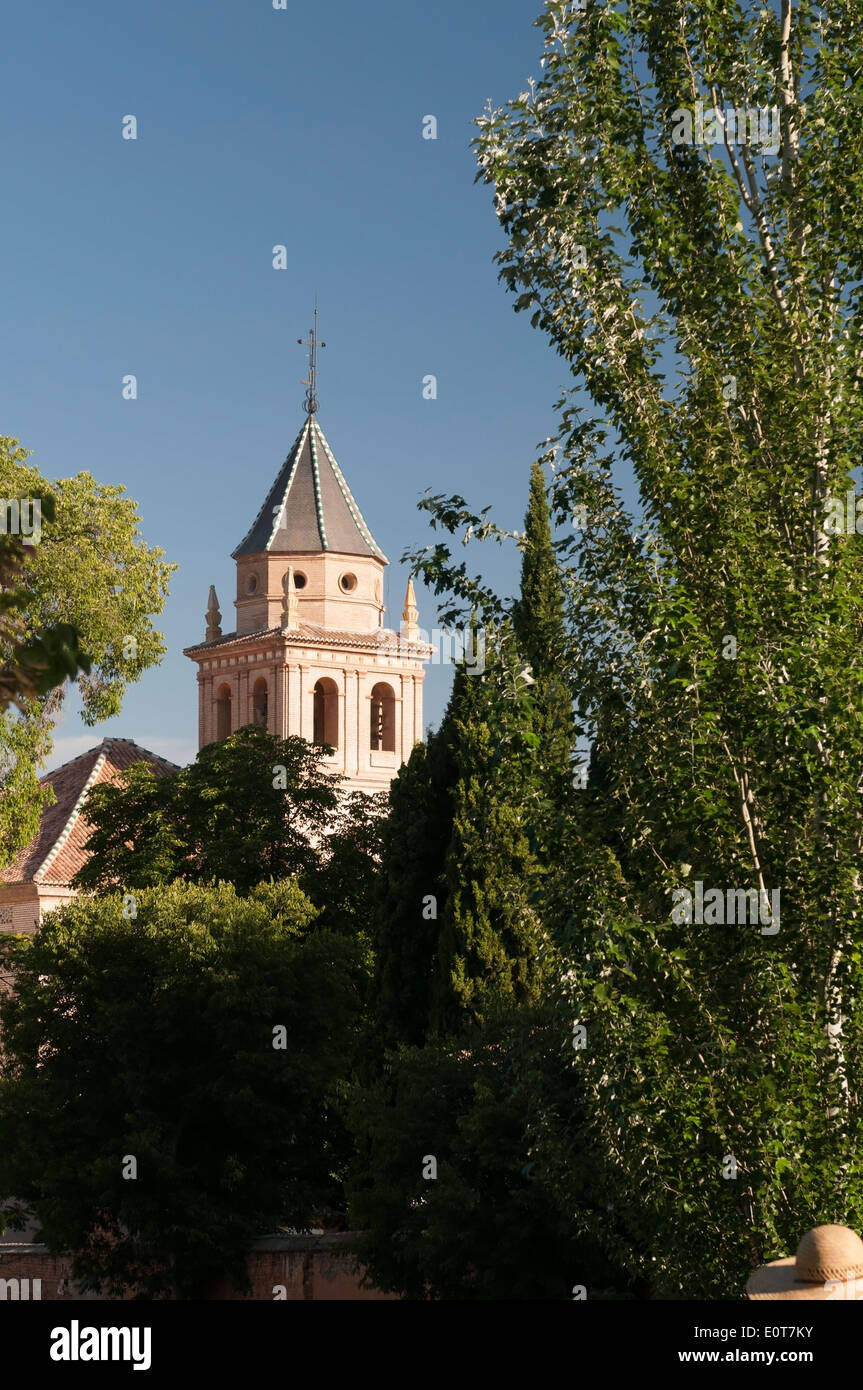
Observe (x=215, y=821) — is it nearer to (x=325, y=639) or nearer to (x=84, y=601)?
(x=84, y=601)

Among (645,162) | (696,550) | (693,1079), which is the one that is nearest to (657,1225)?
(693,1079)

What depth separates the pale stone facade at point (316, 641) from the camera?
230 ft

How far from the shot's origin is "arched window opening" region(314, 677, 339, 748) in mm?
70312

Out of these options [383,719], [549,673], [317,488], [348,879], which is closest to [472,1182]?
[549,673]

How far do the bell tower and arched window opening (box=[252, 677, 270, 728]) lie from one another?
4 centimetres

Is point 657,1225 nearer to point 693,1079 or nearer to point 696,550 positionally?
point 693,1079

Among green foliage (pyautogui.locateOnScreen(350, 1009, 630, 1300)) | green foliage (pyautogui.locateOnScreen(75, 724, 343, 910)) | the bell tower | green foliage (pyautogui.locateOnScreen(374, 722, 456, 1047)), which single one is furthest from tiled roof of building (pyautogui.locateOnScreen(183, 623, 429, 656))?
green foliage (pyautogui.locateOnScreen(350, 1009, 630, 1300))

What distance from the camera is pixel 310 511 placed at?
7200cm

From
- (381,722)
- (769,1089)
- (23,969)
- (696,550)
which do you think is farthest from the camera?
(381,722)

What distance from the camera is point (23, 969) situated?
109 ft

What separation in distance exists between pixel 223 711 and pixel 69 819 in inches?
740

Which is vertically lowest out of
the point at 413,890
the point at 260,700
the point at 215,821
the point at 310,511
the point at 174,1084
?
the point at 174,1084

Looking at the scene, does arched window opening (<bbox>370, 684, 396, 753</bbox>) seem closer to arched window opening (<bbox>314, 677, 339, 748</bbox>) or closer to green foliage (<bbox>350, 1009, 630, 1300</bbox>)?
arched window opening (<bbox>314, 677, 339, 748</bbox>)
